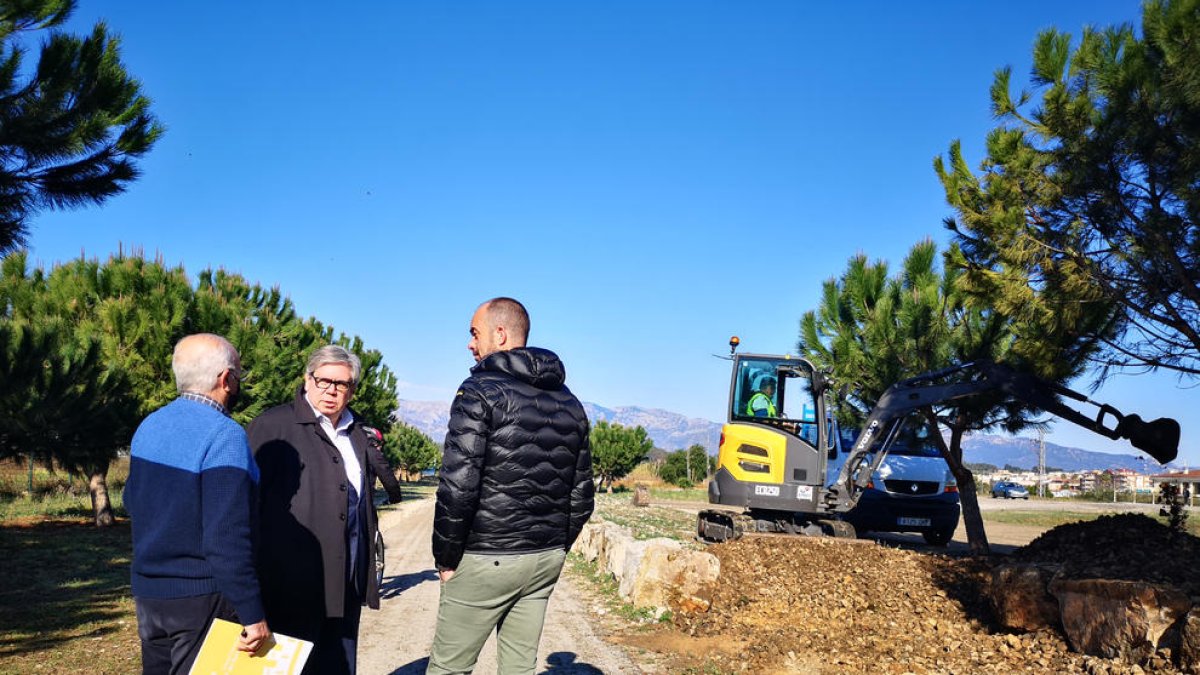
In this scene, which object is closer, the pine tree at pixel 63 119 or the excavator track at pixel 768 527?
the pine tree at pixel 63 119

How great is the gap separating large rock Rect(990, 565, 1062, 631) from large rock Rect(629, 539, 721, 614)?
8.83 feet

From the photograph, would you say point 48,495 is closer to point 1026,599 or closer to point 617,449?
point 1026,599

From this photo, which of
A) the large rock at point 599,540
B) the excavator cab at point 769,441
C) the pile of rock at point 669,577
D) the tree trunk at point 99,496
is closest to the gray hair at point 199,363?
the pile of rock at point 669,577

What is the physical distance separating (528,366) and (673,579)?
5641 millimetres

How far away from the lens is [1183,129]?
5812 mm

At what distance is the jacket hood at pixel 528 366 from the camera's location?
11.5 ft

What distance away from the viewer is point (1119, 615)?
19.1 feet

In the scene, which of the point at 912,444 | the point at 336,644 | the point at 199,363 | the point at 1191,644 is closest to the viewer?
the point at 199,363

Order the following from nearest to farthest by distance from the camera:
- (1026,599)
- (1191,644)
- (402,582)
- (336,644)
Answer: (336,644) → (1191,644) → (1026,599) → (402,582)

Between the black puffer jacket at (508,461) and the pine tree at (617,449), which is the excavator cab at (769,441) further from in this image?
the pine tree at (617,449)

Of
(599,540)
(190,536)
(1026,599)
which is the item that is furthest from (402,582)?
(190,536)

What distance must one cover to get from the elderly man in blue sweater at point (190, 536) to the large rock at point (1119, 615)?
18.1 ft

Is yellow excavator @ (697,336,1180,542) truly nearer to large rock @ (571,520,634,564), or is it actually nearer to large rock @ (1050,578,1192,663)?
large rock @ (571,520,634,564)

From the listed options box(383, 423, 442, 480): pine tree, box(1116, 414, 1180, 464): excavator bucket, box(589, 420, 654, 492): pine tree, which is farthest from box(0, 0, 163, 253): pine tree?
box(383, 423, 442, 480): pine tree
